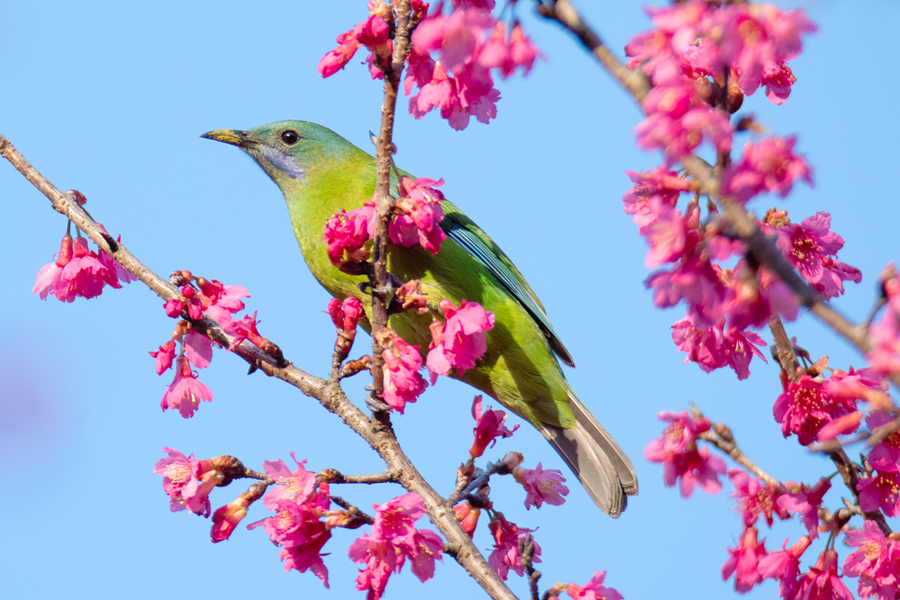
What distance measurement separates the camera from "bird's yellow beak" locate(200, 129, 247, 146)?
18.2ft

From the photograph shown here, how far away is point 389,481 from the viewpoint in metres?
2.70

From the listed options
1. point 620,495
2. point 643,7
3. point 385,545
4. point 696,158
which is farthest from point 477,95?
point 620,495

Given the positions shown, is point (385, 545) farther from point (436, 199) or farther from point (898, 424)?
point (898, 424)

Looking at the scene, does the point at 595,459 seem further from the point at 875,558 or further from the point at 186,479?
the point at 186,479

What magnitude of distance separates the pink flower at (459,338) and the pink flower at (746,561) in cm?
103

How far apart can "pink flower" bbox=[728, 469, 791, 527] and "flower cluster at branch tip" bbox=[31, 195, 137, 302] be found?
2484mm

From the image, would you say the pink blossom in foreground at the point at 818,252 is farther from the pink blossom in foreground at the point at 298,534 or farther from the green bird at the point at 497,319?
the pink blossom in foreground at the point at 298,534

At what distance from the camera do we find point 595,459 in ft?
14.4

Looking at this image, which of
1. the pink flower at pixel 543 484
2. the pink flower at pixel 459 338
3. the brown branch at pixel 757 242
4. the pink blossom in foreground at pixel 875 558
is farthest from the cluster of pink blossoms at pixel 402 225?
the pink blossom in foreground at pixel 875 558

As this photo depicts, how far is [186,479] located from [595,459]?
228 centimetres

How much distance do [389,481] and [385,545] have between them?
0.21 metres

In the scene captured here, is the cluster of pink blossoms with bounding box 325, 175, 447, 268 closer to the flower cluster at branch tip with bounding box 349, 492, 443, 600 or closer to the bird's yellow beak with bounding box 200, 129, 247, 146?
the flower cluster at branch tip with bounding box 349, 492, 443, 600

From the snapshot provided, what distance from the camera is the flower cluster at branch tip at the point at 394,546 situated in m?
2.52

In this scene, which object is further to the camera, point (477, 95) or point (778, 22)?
point (477, 95)
